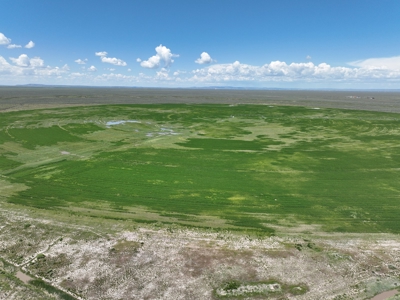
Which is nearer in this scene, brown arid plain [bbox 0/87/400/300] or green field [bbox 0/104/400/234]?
brown arid plain [bbox 0/87/400/300]

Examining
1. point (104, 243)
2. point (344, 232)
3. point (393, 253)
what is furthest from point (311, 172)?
point (104, 243)

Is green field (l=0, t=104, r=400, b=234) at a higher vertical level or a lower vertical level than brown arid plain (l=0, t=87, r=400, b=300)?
higher

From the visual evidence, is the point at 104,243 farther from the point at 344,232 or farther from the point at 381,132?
the point at 381,132

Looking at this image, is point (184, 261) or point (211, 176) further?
point (211, 176)

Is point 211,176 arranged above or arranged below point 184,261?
above

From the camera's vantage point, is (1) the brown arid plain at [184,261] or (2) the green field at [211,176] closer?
(1) the brown arid plain at [184,261]
